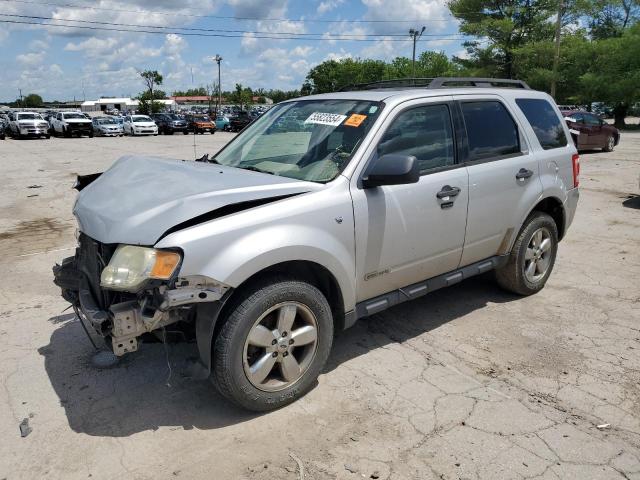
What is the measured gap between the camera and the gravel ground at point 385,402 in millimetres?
2715

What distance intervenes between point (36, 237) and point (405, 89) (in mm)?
5728

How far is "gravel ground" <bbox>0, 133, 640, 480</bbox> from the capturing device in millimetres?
2715

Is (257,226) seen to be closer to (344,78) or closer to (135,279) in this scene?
(135,279)

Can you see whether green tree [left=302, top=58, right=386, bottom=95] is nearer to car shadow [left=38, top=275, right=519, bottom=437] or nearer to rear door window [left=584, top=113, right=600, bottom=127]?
rear door window [left=584, top=113, right=600, bottom=127]

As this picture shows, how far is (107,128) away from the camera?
119 ft

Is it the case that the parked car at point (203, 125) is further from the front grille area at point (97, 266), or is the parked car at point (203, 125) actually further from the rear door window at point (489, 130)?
the front grille area at point (97, 266)

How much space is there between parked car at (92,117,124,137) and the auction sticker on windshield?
36021mm

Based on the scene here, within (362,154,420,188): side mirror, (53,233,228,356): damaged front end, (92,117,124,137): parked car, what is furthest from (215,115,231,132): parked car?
(53,233,228,356): damaged front end

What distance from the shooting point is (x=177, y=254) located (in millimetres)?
2652

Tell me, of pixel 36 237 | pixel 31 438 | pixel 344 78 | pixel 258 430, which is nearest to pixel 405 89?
pixel 258 430

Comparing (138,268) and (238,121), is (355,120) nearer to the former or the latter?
(138,268)

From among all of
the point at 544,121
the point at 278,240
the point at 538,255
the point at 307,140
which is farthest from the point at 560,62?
the point at 278,240

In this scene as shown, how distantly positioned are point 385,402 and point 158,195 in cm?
187

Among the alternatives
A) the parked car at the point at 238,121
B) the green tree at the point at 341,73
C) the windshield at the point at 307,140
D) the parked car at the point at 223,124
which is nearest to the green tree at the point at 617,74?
the parked car at the point at 238,121
